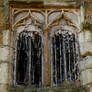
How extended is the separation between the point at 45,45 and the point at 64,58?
0.55 meters

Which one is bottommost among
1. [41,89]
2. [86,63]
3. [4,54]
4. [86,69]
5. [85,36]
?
[41,89]

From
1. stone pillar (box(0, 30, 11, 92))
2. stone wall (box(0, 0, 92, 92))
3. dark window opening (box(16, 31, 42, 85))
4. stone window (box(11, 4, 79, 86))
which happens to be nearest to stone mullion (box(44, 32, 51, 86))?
stone window (box(11, 4, 79, 86))

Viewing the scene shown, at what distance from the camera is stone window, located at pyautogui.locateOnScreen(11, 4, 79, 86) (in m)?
5.79

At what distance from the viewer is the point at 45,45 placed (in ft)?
19.7

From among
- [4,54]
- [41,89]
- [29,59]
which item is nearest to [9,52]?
[4,54]

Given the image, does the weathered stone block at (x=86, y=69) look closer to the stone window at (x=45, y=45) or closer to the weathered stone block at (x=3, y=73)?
the stone window at (x=45, y=45)

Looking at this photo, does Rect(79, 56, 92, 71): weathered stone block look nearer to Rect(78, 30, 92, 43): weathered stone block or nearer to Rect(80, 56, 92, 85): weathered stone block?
Rect(80, 56, 92, 85): weathered stone block

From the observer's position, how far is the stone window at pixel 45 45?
228 inches

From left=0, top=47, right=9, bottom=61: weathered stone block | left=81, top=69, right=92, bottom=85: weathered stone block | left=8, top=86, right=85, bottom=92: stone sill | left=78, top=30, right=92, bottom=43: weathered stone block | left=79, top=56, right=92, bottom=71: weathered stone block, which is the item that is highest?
left=78, top=30, right=92, bottom=43: weathered stone block

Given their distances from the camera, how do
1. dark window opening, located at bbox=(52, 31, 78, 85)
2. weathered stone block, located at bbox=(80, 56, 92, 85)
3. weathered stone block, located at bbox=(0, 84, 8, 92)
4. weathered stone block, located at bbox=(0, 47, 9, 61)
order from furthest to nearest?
dark window opening, located at bbox=(52, 31, 78, 85)
weathered stone block, located at bbox=(0, 47, 9, 61)
weathered stone block, located at bbox=(80, 56, 92, 85)
weathered stone block, located at bbox=(0, 84, 8, 92)

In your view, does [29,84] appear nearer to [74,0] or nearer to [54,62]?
[54,62]

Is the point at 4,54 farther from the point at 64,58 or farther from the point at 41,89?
the point at 64,58

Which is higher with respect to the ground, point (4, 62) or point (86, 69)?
point (4, 62)

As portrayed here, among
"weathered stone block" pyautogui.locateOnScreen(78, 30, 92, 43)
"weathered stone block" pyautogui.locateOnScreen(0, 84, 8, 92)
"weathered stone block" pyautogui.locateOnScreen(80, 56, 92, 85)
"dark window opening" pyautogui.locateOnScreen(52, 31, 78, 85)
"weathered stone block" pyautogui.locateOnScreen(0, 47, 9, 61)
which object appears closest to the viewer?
"weathered stone block" pyautogui.locateOnScreen(0, 84, 8, 92)
